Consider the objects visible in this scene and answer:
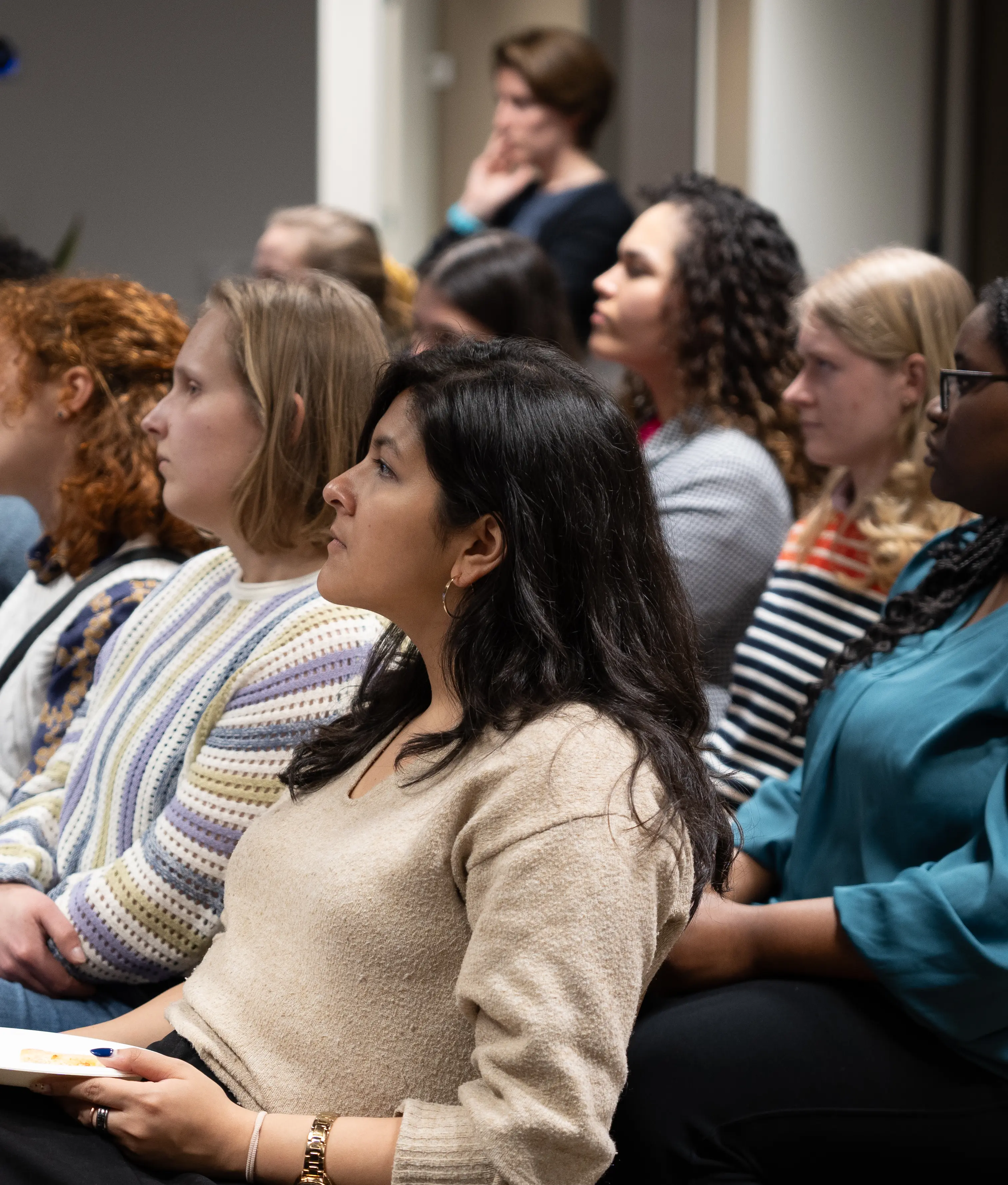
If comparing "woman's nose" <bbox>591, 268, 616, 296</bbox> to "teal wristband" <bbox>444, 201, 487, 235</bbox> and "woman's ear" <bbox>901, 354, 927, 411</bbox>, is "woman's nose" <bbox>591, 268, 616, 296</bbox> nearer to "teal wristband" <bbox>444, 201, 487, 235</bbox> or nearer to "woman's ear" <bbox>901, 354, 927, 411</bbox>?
"woman's ear" <bbox>901, 354, 927, 411</bbox>

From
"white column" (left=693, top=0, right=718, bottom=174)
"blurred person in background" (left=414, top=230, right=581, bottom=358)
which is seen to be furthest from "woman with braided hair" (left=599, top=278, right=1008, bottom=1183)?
"white column" (left=693, top=0, right=718, bottom=174)

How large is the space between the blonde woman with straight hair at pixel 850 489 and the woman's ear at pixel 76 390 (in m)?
1.05

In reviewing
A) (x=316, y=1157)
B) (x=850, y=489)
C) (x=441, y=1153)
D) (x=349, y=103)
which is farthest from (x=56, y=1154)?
(x=349, y=103)

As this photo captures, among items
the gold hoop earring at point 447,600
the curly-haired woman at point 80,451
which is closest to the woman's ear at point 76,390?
the curly-haired woman at point 80,451

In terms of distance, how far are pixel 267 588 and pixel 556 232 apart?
2248 mm

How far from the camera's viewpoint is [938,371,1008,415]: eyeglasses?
1.53m

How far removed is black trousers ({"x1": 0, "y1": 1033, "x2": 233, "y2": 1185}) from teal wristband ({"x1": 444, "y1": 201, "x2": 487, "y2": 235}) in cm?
316

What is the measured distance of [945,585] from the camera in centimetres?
168

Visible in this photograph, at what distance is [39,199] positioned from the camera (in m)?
4.61

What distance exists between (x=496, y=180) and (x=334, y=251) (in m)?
0.74

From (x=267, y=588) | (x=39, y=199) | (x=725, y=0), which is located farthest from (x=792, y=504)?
(x=39, y=199)

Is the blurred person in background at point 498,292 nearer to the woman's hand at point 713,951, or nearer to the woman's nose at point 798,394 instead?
the woman's nose at point 798,394

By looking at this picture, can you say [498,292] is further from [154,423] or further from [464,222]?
[154,423]

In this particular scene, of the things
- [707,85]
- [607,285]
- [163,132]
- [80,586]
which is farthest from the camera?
[163,132]
